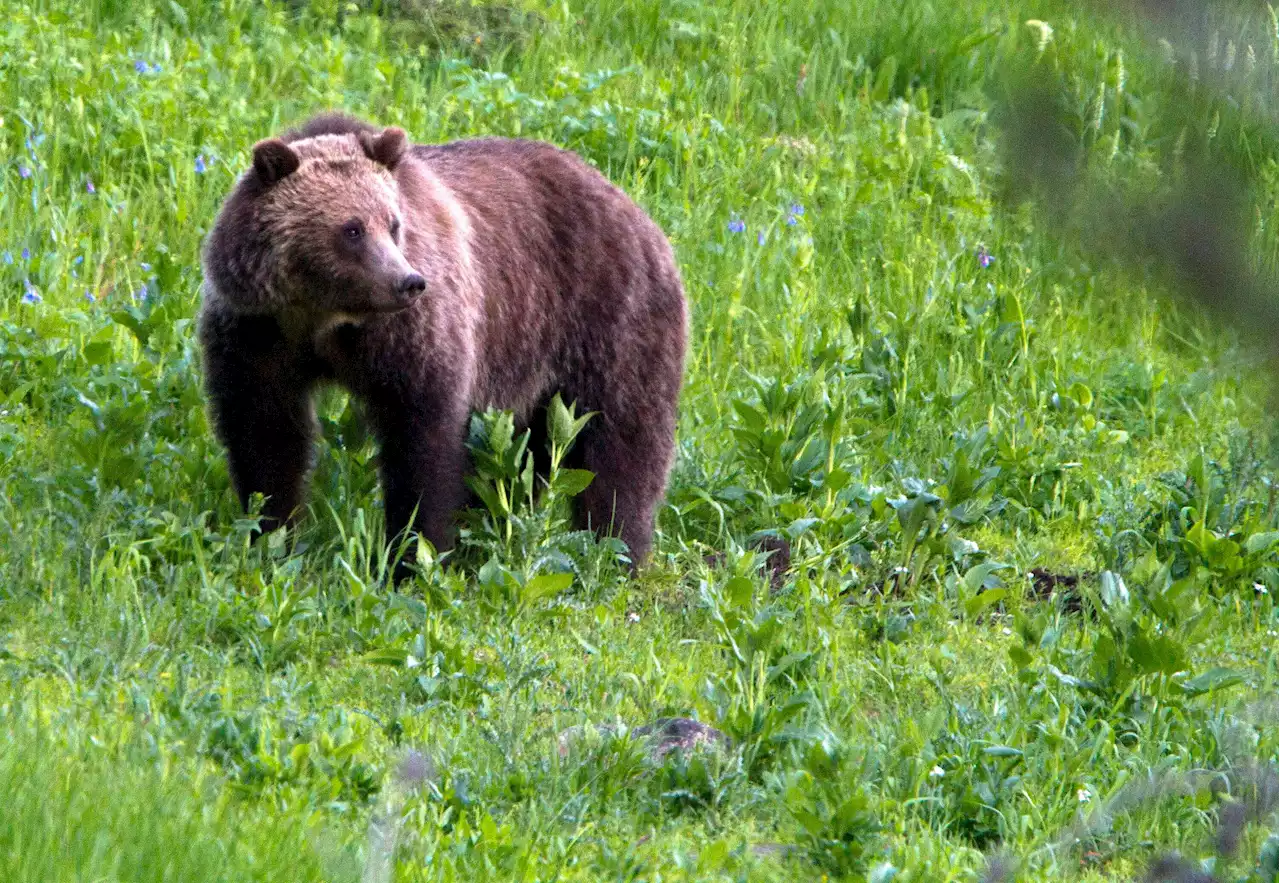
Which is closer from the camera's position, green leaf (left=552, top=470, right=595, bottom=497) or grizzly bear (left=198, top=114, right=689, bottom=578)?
grizzly bear (left=198, top=114, right=689, bottom=578)

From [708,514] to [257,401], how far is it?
5.79 feet

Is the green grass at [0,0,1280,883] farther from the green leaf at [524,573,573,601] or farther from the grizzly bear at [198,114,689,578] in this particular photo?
the grizzly bear at [198,114,689,578]

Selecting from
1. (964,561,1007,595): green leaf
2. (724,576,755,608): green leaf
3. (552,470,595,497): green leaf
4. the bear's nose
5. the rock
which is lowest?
(964,561,1007,595): green leaf

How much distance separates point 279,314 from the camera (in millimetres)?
5094

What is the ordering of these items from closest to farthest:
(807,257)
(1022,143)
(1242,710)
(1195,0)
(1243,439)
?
1. (1195,0)
2. (1022,143)
3. (1242,710)
4. (1243,439)
5. (807,257)

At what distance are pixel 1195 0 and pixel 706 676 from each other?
3111 millimetres

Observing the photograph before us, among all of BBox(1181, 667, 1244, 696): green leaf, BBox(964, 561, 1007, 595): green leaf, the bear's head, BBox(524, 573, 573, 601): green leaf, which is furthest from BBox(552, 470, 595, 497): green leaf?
BBox(1181, 667, 1244, 696): green leaf

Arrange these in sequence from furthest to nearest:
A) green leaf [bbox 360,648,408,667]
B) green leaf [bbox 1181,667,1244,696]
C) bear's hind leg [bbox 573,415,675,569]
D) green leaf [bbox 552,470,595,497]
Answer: bear's hind leg [bbox 573,415,675,569]
green leaf [bbox 552,470,595,497]
green leaf [bbox 360,648,408,667]
green leaf [bbox 1181,667,1244,696]

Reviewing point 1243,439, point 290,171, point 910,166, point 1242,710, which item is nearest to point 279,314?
point 290,171

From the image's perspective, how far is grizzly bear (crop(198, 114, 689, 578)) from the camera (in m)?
5.03

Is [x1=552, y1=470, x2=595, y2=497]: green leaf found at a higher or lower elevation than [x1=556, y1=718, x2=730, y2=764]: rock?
lower

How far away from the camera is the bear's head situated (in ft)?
16.2

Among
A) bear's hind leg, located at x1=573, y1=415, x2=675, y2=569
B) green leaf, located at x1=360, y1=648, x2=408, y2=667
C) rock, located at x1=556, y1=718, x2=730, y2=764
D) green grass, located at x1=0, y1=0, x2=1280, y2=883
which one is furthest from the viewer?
bear's hind leg, located at x1=573, y1=415, x2=675, y2=569

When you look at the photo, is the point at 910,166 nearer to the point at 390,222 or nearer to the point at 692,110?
the point at 692,110
